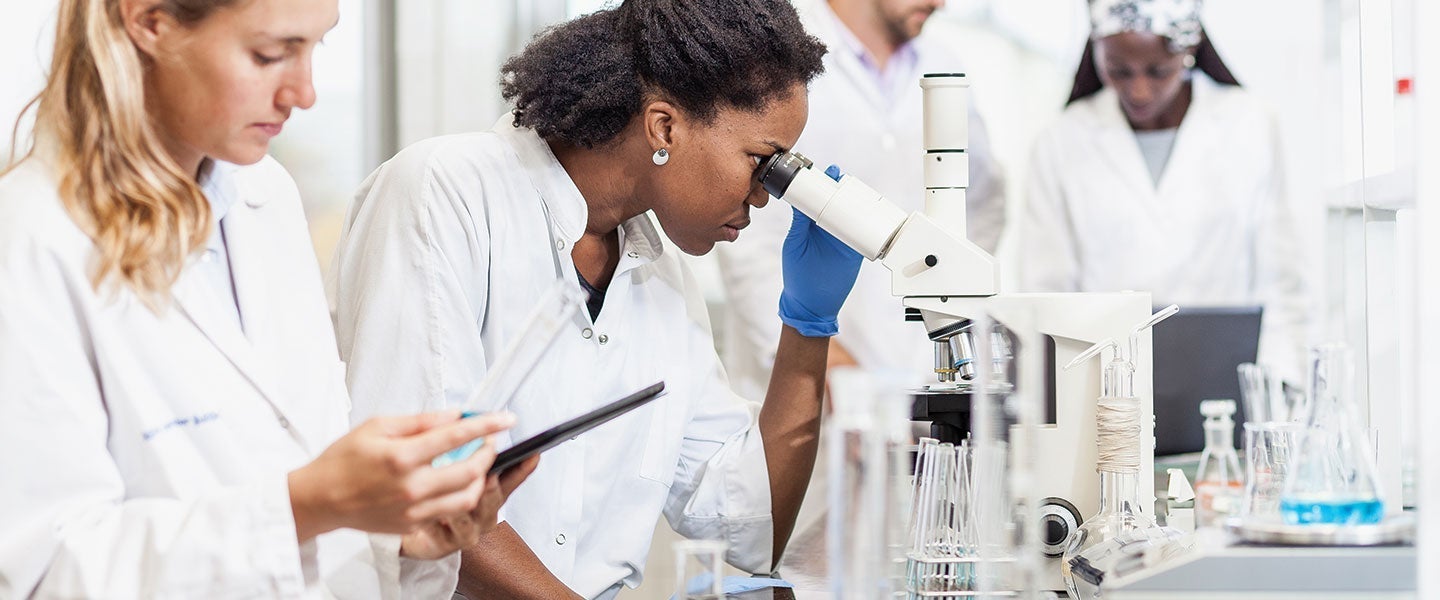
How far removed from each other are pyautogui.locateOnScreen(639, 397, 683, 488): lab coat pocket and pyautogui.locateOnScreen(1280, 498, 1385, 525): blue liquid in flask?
0.97 meters

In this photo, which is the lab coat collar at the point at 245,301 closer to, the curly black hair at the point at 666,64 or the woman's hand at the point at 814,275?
the curly black hair at the point at 666,64

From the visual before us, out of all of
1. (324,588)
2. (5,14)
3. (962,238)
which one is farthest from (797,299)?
(5,14)

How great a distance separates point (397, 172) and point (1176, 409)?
1730 mm

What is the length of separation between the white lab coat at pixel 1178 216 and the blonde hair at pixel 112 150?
3.03 meters

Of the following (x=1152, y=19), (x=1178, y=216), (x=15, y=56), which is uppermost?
(x=1152, y=19)

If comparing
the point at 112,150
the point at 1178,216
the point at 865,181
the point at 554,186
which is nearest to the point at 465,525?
the point at 112,150

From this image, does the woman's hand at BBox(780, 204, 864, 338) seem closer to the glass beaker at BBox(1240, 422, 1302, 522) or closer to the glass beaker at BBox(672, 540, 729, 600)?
the glass beaker at BBox(1240, 422, 1302, 522)

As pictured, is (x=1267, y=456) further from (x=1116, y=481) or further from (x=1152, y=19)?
(x=1152, y=19)

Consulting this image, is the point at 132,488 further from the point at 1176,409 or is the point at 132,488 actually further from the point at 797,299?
the point at 1176,409

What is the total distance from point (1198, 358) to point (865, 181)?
108 cm

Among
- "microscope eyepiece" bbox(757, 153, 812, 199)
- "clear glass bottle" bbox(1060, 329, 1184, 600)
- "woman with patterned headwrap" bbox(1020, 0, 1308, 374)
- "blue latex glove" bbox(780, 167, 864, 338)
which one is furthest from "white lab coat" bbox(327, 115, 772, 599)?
"woman with patterned headwrap" bbox(1020, 0, 1308, 374)

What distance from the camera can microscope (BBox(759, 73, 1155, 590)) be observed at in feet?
5.16

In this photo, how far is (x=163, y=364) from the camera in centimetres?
118

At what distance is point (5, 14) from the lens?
359cm
